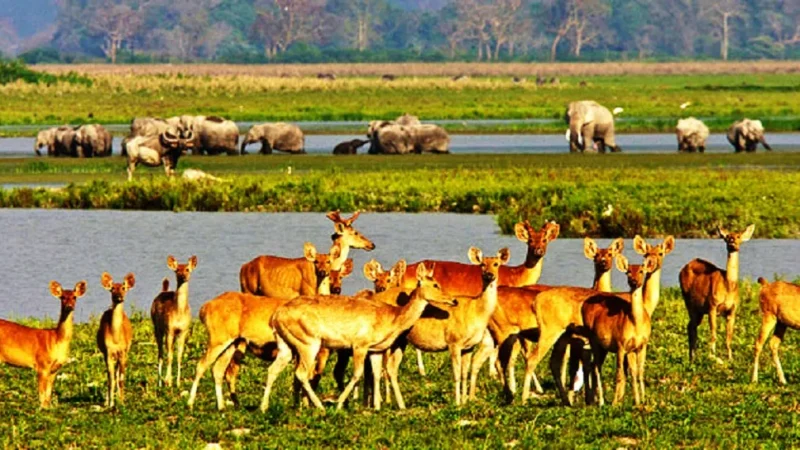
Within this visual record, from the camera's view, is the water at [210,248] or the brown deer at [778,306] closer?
the brown deer at [778,306]

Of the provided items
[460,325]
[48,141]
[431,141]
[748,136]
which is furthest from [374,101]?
[460,325]

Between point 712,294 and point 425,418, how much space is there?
531 centimetres

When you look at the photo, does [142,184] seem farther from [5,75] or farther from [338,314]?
[5,75]

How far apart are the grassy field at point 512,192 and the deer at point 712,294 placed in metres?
11.5

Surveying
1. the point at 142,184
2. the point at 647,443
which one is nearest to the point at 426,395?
the point at 647,443

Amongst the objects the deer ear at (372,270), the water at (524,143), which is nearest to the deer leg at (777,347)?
the deer ear at (372,270)

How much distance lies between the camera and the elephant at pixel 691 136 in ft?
171

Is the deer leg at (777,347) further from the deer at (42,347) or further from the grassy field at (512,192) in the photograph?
the grassy field at (512,192)

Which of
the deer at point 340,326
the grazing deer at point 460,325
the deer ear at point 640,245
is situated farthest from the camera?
the deer ear at point 640,245

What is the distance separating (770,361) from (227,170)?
2996 cm

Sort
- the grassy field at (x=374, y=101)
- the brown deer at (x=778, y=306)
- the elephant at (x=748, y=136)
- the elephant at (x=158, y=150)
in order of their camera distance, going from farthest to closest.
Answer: the grassy field at (x=374, y=101), the elephant at (x=748, y=136), the elephant at (x=158, y=150), the brown deer at (x=778, y=306)

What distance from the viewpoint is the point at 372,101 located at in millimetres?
89875

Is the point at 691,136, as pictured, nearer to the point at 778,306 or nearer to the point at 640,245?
the point at 778,306

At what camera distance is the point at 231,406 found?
15125 millimetres
